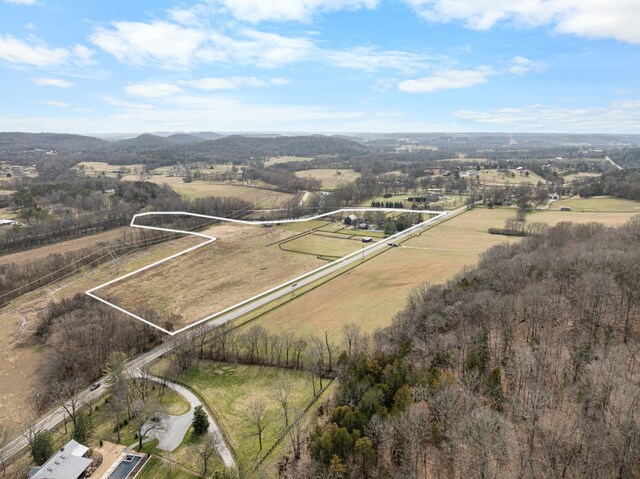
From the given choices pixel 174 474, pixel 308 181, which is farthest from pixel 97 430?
pixel 308 181

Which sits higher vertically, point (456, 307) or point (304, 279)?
point (456, 307)

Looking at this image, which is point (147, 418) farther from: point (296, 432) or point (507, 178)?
point (507, 178)

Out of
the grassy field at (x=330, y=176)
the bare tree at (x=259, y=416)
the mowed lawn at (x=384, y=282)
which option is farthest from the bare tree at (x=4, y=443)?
the grassy field at (x=330, y=176)

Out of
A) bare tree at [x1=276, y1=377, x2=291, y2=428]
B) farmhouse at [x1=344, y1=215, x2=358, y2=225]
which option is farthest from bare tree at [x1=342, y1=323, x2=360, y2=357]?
farmhouse at [x1=344, y1=215, x2=358, y2=225]

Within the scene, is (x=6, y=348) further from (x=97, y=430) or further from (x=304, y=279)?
(x=304, y=279)

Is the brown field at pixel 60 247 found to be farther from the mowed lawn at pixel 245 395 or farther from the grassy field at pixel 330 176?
the grassy field at pixel 330 176
